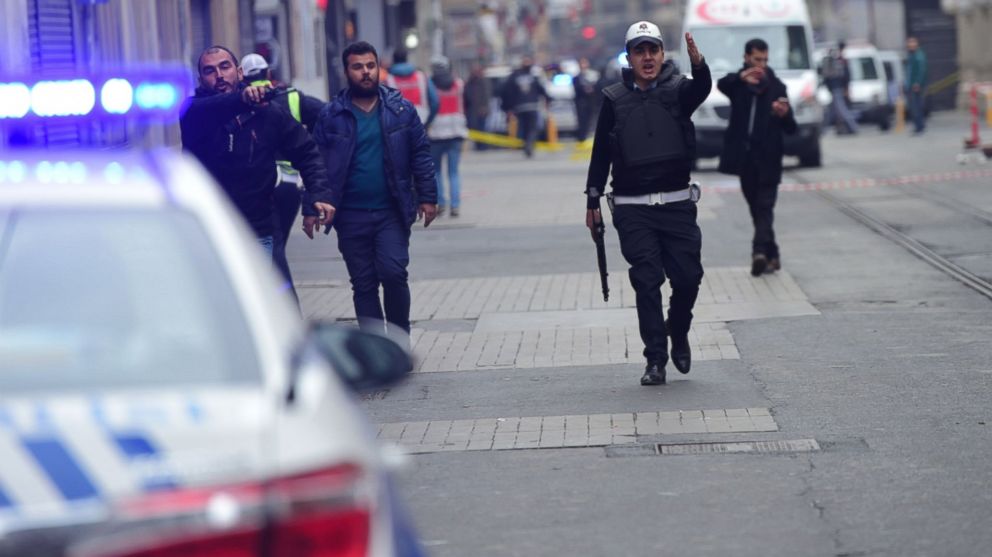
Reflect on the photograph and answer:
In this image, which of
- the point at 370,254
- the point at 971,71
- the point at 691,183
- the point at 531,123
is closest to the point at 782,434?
the point at 691,183

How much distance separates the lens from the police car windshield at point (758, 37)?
2811 cm

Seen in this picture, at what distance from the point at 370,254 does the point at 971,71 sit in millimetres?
46039

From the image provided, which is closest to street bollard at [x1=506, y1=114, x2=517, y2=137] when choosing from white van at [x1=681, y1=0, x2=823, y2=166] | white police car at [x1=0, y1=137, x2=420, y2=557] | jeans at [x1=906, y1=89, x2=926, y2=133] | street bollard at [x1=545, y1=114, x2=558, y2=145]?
street bollard at [x1=545, y1=114, x2=558, y2=145]

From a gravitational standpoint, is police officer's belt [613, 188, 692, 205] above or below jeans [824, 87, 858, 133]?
above

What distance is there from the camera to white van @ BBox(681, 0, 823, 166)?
2748 cm

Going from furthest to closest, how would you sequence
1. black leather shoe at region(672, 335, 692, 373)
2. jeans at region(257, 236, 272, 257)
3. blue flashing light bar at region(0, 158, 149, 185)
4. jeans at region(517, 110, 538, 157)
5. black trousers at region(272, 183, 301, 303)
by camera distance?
jeans at region(517, 110, 538, 157) < black trousers at region(272, 183, 301, 303) < jeans at region(257, 236, 272, 257) < black leather shoe at region(672, 335, 692, 373) < blue flashing light bar at region(0, 158, 149, 185)

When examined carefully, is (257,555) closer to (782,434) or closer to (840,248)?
(782,434)

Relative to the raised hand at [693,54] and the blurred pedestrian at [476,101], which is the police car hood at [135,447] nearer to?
the raised hand at [693,54]

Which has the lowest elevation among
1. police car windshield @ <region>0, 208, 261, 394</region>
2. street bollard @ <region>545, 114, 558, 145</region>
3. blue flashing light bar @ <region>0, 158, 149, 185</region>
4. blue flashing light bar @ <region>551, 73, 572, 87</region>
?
street bollard @ <region>545, 114, 558, 145</region>

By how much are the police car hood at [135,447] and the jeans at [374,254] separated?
649cm

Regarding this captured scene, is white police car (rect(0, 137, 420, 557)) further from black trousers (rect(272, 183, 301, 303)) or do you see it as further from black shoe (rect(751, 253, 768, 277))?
black shoe (rect(751, 253, 768, 277))

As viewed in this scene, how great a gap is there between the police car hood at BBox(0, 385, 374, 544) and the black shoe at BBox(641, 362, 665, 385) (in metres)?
6.08

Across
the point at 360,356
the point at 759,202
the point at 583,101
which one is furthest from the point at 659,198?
the point at 583,101

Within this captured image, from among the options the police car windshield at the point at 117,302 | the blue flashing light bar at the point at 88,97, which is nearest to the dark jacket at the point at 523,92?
the blue flashing light bar at the point at 88,97
